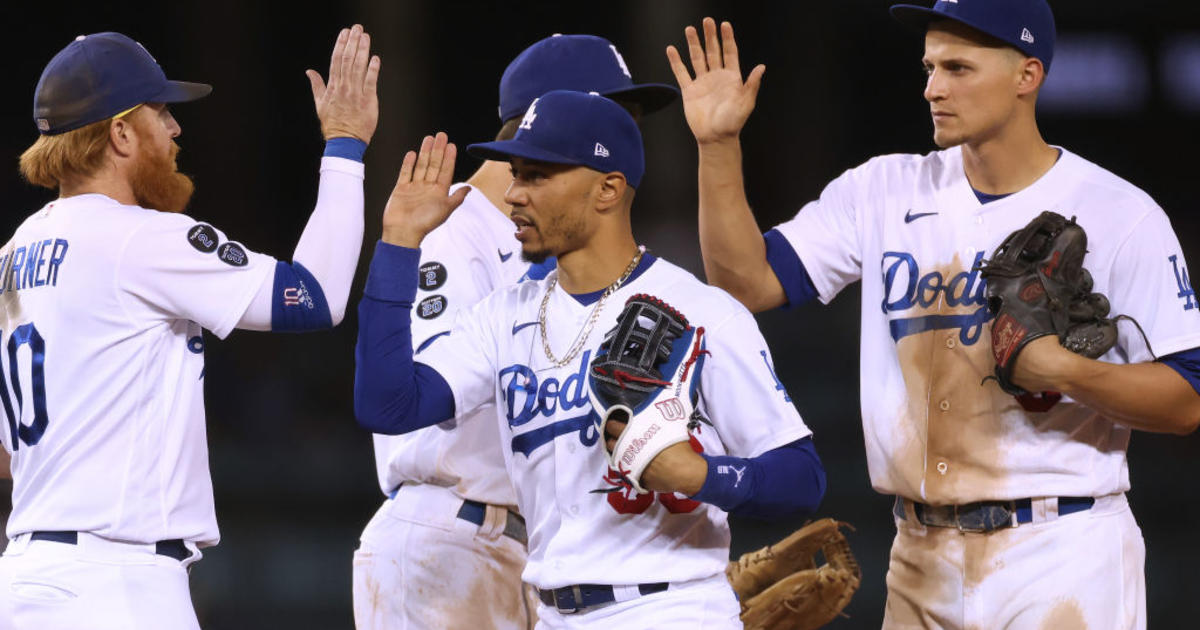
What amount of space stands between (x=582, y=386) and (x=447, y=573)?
90cm

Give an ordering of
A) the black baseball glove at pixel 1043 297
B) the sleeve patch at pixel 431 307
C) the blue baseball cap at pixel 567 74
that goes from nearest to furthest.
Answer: the black baseball glove at pixel 1043 297 < the sleeve patch at pixel 431 307 < the blue baseball cap at pixel 567 74

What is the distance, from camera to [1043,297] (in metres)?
3.10

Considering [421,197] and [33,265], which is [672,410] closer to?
[421,197]

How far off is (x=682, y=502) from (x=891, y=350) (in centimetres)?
81

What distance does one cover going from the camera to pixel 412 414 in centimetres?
307

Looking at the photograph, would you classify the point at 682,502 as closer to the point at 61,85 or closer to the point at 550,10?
the point at 61,85

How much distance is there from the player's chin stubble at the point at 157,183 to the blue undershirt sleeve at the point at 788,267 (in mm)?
1492

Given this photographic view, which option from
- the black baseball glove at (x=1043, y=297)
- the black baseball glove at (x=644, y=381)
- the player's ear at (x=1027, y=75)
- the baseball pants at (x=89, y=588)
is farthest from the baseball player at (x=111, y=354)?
the player's ear at (x=1027, y=75)

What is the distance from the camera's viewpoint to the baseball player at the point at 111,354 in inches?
120

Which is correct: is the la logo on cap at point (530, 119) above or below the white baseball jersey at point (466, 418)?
above

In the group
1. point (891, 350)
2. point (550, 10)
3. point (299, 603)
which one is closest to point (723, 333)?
point (891, 350)

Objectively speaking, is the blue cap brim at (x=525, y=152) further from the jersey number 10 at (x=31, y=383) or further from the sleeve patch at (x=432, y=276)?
the jersey number 10 at (x=31, y=383)

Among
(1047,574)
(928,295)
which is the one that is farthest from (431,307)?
(1047,574)

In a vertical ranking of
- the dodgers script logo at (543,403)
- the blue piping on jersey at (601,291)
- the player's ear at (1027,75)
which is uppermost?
the player's ear at (1027,75)
